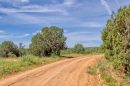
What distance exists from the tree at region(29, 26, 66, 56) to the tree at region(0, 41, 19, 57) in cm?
579

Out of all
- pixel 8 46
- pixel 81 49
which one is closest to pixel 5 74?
pixel 8 46

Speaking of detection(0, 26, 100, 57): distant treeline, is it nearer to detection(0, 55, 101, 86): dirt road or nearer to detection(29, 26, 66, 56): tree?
detection(29, 26, 66, 56): tree

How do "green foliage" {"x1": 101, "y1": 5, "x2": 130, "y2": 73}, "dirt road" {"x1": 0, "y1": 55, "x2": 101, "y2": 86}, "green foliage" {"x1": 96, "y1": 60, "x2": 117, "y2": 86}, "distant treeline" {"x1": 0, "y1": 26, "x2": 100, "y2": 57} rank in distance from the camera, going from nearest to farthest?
1. "dirt road" {"x1": 0, "y1": 55, "x2": 101, "y2": 86}
2. "green foliage" {"x1": 96, "y1": 60, "x2": 117, "y2": 86}
3. "green foliage" {"x1": 101, "y1": 5, "x2": 130, "y2": 73}
4. "distant treeline" {"x1": 0, "y1": 26, "x2": 100, "y2": 57}

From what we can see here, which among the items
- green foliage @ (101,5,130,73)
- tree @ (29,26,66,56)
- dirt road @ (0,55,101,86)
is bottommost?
dirt road @ (0,55,101,86)

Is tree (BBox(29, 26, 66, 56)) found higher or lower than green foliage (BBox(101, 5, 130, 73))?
higher

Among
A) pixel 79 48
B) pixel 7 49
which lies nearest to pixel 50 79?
pixel 7 49

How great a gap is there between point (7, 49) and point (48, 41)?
1001cm

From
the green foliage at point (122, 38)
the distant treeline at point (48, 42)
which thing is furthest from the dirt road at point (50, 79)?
the distant treeline at point (48, 42)

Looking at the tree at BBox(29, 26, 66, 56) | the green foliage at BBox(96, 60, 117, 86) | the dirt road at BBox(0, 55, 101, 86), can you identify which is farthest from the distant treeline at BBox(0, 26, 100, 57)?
the dirt road at BBox(0, 55, 101, 86)

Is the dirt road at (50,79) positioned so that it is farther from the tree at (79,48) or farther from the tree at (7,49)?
the tree at (79,48)

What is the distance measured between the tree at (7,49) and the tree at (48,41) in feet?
19.0

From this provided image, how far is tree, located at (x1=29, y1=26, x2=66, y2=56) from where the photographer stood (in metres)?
67.2

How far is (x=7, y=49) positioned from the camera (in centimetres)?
7056

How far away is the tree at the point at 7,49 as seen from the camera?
70375 millimetres
